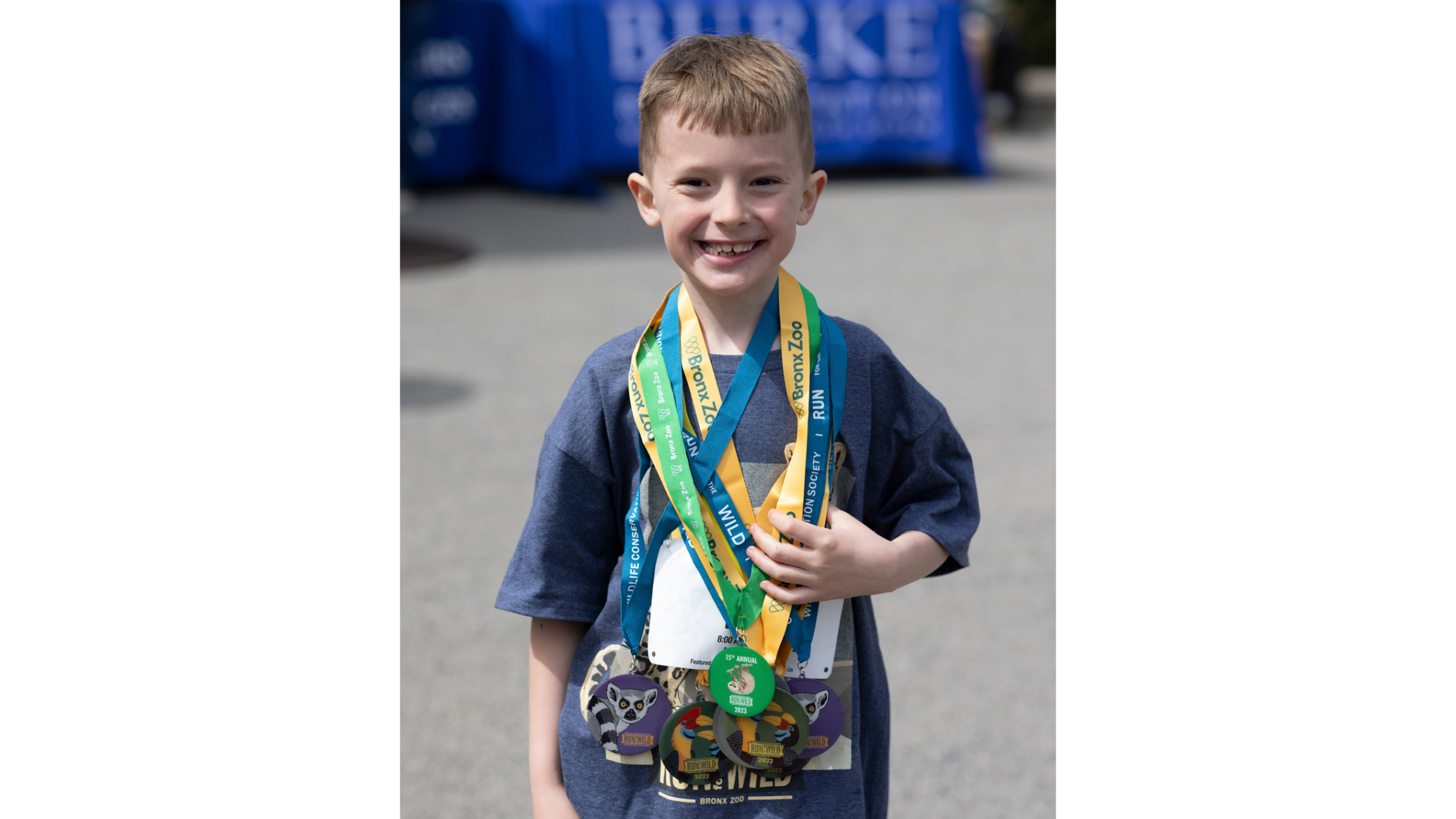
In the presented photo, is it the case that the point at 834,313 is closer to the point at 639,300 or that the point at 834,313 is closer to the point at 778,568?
the point at 639,300

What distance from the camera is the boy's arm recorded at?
174 cm

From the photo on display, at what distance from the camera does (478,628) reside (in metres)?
4.23

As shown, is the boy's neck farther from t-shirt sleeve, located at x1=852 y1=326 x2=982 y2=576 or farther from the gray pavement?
the gray pavement

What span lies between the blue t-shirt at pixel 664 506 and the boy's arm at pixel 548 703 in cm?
2

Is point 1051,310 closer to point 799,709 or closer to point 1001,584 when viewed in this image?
point 1001,584

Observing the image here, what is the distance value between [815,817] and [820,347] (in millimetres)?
651

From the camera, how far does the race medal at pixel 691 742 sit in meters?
1.64

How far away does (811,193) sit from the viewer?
63.5 inches

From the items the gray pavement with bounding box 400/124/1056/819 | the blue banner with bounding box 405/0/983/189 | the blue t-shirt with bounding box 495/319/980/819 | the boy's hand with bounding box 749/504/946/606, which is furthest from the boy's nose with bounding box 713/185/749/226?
the blue banner with bounding box 405/0/983/189

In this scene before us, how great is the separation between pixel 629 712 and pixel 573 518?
0.28 meters

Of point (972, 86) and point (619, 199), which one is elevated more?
point (972, 86)

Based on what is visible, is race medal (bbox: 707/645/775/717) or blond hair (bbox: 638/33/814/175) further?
race medal (bbox: 707/645/775/717)

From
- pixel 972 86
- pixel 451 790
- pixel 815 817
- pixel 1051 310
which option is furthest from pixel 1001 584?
pixel 972 86

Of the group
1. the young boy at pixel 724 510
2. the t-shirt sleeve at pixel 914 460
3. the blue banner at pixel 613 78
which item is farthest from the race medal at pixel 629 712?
the blue banner at pixel 613 78
